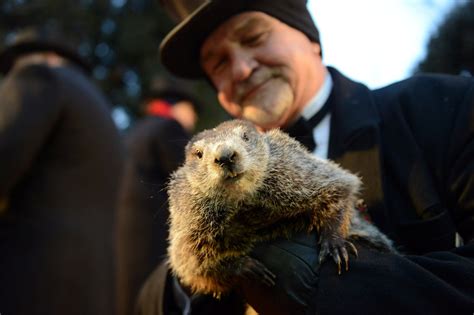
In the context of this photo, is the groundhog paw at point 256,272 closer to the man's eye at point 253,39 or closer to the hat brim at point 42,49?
the man's eye at point 253,39

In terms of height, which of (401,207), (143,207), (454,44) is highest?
(401,207)

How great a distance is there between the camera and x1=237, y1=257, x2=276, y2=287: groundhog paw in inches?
76.2

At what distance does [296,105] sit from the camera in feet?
8.86

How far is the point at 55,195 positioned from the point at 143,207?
65.5 inches

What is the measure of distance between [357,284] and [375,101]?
1086mm

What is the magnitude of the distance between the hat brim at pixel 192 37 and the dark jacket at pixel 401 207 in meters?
0.70

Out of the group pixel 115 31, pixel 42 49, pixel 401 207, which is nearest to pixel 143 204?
pixel 42 49

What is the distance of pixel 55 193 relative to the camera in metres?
3.85

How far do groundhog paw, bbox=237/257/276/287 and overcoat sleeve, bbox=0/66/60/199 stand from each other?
2276 millimetres

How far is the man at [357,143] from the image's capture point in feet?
5.88

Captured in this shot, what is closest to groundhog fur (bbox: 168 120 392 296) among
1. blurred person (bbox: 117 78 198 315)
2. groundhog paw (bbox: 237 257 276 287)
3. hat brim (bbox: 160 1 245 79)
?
groundhog paw (bbox: 237 257 276 287)

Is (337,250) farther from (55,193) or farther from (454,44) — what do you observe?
(454,44)

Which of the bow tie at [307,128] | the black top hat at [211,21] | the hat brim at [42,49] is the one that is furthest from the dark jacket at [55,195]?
the bow tie at [307,128]

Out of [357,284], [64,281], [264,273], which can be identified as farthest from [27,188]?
[357,284]
